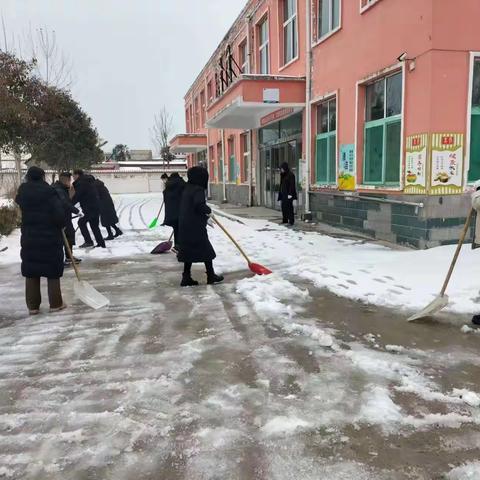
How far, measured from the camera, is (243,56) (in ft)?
63.5

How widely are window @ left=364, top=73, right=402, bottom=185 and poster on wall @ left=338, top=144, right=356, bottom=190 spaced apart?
0.32 m

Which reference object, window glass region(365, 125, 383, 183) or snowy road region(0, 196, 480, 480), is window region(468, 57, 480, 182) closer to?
window glass region(365, 125, 383, 183)

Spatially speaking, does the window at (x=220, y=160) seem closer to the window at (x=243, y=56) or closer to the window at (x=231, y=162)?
the window at (x=231, y=162)

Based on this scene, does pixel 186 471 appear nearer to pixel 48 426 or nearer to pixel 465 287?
pixel 48 426

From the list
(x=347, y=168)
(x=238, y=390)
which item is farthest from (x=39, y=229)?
(x=347, y=168)

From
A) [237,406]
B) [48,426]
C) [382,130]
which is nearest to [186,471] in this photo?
[237,406]

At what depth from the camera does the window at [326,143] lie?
11391 mm

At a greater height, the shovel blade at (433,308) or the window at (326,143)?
the window at (326,143)

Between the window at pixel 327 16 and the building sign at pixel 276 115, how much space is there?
241cm

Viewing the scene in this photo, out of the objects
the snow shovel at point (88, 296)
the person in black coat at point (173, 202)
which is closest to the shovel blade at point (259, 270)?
the snow shovel at point (88, 296)

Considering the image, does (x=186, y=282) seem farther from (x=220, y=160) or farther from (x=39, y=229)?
(x=220, y=160)

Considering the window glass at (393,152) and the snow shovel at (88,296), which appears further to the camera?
the window glass at (393,152)

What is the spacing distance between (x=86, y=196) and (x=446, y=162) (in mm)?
6836

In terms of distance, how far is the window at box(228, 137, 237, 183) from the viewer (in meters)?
21.9
